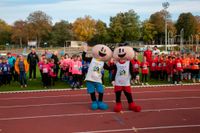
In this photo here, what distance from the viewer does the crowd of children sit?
15921mm

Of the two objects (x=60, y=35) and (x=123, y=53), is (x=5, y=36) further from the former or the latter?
(x=123, y=53)

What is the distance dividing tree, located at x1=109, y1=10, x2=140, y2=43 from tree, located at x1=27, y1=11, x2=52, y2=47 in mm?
20659

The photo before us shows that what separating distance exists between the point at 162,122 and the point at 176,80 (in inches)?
335

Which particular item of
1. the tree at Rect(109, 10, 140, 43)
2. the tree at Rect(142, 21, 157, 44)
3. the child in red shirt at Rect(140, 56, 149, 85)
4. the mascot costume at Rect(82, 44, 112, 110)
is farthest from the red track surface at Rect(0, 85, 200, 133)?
the tree at Rect(142, 21, 157, 44)

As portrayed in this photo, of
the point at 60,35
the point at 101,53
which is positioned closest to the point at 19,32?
the point at 60,35

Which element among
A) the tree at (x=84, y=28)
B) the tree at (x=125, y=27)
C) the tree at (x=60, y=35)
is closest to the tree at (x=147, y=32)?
the tree at (x=125, y=27)

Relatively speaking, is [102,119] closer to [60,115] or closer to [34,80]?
[60,115]

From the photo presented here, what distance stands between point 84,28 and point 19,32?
1632 cm

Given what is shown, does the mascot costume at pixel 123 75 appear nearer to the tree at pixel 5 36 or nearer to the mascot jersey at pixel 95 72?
the mascot jersey at pixel 95 72

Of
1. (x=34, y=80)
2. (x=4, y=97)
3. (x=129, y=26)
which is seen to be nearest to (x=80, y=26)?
(x=129, y=26)

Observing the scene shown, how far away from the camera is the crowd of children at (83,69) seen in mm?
15921

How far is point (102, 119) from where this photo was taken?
920cm

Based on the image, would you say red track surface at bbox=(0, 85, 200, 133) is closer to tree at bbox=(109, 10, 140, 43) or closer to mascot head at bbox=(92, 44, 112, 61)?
mascot head at bbox=(92, 44, 112, 61)

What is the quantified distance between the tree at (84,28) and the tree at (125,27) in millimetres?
8833
